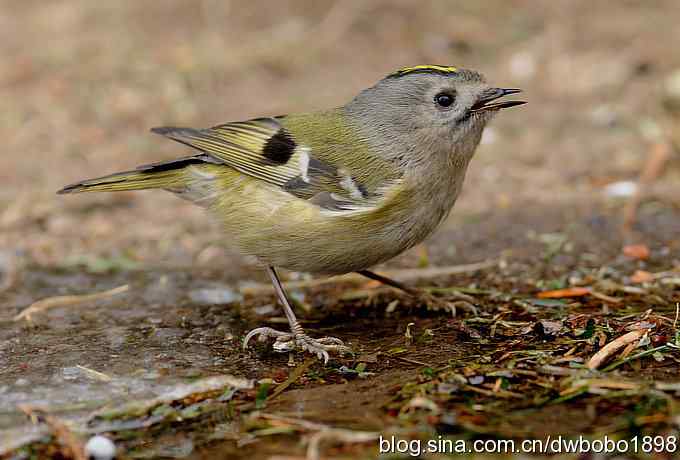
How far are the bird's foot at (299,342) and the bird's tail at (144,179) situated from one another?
3.20 ft

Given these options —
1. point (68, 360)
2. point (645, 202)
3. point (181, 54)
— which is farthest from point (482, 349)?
point (181, 54)

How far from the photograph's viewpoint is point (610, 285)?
4.06 metres

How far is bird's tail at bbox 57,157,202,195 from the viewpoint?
4.25 metres

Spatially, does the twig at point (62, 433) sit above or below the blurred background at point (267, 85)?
below

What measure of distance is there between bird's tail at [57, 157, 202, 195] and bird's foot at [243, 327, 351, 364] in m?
0.98

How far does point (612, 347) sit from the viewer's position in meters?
3.14

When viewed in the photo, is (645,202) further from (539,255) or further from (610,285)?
(610,285)

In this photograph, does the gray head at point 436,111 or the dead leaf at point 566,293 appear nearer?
the gray head at point 436,111

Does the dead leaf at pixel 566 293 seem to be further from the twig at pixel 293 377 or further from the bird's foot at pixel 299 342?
the twig at pixel 293 377

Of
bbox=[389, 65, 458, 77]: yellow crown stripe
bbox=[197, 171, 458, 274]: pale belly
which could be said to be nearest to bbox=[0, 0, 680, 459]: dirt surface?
bbox=[197, 171, 458, 274]: pale belly

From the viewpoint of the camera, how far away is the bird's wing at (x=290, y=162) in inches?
150

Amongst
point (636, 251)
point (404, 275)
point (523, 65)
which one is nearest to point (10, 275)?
point (404, 275)

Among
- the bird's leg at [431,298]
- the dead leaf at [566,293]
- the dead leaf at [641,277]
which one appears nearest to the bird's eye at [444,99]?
the bird's leg at [431,298]

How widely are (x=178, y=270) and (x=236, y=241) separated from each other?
1010mm
